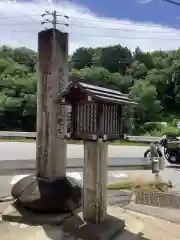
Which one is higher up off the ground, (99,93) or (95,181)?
(99,93)

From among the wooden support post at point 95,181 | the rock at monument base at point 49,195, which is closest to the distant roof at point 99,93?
the wooden support post at point 95,181

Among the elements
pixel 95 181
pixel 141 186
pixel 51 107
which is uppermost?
pixel 51 107

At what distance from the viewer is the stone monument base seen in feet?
18.9

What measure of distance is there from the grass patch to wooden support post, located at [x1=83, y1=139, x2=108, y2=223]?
11.8ft

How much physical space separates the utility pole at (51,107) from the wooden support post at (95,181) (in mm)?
1019

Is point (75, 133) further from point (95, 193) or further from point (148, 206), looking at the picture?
point (148, 206)

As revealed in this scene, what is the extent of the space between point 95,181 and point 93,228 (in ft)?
2.57

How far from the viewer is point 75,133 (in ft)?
20.5

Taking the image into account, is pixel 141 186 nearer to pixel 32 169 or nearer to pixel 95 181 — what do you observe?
pixel 32 169

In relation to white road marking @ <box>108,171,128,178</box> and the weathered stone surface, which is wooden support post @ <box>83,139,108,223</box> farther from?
white road marking @ <box>108,171,128,178</box>

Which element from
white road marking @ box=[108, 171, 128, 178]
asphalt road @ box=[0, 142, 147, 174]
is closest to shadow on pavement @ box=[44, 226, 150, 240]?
white road marking @ box=[108, 171, 128, 178]

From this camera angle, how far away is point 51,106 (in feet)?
22.7

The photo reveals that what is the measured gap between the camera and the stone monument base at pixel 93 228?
227 inches

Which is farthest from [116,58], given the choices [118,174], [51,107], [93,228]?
[93,228]
